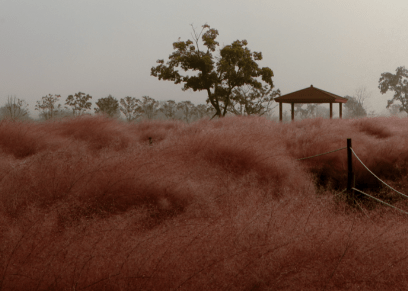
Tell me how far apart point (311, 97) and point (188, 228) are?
17.4 metres

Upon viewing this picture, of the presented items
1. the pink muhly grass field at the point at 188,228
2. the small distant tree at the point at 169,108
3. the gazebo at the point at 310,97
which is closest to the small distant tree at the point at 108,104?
the small distant tree at the point at 169,108

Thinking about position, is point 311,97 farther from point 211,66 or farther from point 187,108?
point 187,108

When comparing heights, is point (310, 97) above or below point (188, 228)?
above

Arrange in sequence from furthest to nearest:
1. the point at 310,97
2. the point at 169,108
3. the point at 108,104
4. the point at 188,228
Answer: the point at 169,108
the point at 108,104
the point at 310,97
the point at 188,228

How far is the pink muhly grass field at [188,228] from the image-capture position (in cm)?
235

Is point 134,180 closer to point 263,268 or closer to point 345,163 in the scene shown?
point 263,268

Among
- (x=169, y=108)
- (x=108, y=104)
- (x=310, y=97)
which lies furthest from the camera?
(x=169, y=108)

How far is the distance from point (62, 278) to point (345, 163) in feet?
19.0

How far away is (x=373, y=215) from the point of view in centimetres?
411

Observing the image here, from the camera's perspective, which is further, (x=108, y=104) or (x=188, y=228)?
(x=108, y=104)

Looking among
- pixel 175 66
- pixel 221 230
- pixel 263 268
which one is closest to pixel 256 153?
pixel 221 230

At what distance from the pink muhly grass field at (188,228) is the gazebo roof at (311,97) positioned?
44.4 feet

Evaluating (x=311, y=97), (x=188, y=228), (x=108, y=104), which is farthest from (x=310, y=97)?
(x=108, y=104)

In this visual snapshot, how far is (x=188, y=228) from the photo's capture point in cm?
299
